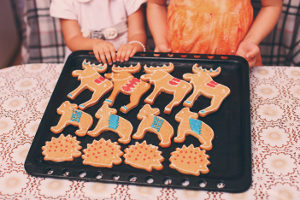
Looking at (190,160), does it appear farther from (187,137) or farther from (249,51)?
(249,51)

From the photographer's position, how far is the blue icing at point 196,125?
70 centimetres

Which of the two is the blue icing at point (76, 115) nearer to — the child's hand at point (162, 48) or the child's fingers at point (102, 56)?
the child's fingers at point (102, 56)

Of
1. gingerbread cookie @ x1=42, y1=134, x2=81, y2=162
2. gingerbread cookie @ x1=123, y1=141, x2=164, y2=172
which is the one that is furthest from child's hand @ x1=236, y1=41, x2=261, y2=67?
gingerbread cookie @ x1=42, y1=134, x2=81, y2=162

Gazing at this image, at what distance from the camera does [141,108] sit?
0.78m

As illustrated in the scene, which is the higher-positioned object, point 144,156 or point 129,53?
point 129,53

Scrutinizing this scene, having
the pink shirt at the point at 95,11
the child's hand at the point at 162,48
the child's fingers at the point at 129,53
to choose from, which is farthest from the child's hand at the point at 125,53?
the pink shirt at the point at 95,11

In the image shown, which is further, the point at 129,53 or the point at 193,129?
the point at 129,53

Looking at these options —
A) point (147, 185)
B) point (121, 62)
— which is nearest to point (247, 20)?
point (121, 62)

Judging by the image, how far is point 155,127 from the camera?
0.71 metres

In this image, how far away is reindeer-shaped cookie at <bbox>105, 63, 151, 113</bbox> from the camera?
792 mm

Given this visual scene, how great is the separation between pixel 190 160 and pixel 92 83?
35 centimetres

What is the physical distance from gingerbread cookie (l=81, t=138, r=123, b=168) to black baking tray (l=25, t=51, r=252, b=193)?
0.01 metres

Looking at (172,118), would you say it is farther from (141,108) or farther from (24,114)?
(24,114)

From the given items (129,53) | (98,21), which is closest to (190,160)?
(129,53)
